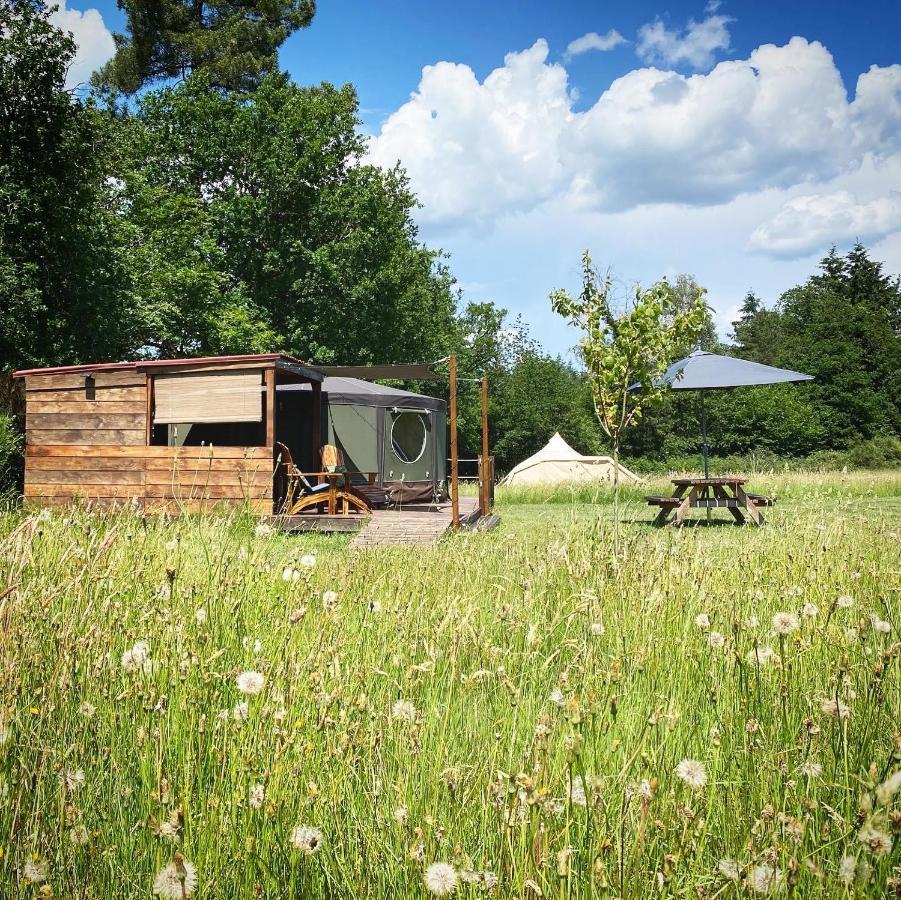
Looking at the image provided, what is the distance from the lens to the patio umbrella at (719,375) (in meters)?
12.4

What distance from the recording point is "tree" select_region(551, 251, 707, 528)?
944cm

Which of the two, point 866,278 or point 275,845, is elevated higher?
point 866,278

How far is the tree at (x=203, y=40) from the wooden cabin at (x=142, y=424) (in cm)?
1512

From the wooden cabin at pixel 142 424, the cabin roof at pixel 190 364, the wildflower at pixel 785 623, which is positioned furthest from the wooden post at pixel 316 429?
the wildflower at pixel 785 623

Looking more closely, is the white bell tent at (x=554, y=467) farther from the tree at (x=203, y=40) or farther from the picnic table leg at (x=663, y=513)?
the tree at (x=203, y=40)

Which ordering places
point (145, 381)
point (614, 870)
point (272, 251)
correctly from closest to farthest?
point (614, 870)
point (145, 381)
point (272, 251)

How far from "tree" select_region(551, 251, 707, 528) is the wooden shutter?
4.32 meters

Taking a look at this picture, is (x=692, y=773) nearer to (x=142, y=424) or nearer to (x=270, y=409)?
(x=270, y=409)

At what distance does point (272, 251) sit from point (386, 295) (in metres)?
3.55

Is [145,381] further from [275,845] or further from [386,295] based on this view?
[386,295]

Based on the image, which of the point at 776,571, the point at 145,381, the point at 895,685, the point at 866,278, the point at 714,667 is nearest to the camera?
the point at 895,685

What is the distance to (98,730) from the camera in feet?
6.10

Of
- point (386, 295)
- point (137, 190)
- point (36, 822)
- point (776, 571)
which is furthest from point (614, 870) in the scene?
point (386, 295)

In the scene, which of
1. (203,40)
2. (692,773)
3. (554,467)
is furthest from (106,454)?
(203,40)
